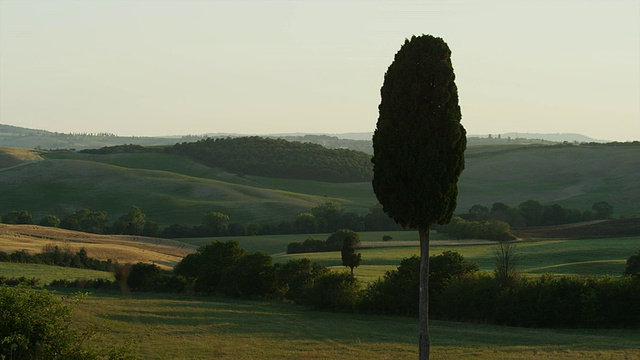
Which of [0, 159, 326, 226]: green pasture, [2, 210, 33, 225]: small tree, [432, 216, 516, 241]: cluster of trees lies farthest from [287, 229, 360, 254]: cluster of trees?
[2, 210, 33, 225]: small tree

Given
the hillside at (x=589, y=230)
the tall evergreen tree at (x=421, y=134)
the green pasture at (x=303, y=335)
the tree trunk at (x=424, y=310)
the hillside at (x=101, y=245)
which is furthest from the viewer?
the hillside at (x=589, y=230)

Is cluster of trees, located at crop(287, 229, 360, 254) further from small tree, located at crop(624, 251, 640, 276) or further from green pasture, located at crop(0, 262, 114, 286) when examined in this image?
small tree, located at crop(624, 251, 640, 276)

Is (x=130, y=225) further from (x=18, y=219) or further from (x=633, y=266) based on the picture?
(x=633, y=266)

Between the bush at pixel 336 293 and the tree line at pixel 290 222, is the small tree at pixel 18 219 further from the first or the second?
the bush at pixel 336 293

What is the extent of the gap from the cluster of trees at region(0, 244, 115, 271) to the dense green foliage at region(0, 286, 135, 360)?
5254 cm

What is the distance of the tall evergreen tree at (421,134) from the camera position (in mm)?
25609

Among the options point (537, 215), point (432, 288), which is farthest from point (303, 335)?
point (537, 215)

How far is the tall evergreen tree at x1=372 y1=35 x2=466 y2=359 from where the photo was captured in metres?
25.6

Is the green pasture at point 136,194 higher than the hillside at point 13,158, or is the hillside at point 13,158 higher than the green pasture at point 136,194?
the hillside at point 13,158

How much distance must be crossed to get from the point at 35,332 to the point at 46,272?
49.8 m

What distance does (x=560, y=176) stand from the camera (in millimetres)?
180000

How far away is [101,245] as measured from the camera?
84.9 m

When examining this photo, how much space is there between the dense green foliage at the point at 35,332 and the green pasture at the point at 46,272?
44047 millimetres

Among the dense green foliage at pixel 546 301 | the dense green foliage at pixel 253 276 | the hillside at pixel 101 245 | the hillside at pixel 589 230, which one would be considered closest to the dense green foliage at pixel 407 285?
the dense green foliage at pixel 546 301
